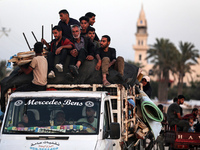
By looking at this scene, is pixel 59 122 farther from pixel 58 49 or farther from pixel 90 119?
pixel 58 49

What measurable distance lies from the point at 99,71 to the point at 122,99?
2.45ft

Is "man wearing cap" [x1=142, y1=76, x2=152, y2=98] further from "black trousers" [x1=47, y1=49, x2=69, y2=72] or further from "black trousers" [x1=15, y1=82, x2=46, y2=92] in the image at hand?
"black trousers" [x1=15, y1=82, x2=46, y2=92]

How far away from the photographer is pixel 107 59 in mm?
8516

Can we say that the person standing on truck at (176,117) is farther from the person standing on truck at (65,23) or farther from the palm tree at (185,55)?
the palm tree at (185,55)

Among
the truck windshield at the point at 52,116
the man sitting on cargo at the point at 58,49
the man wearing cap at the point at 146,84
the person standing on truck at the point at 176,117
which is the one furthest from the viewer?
the person standing on truck at the point at 176,117

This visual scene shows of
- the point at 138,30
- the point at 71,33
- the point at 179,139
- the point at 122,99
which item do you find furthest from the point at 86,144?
the point at 138,30

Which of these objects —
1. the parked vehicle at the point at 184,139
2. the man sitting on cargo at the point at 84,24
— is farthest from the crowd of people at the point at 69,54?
the parked vehicle at the point at 184,139

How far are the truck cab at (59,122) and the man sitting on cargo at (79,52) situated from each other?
114cm

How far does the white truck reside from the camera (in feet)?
20.5

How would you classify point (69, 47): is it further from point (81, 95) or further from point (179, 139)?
point (179, 139)

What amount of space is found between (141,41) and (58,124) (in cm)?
16524

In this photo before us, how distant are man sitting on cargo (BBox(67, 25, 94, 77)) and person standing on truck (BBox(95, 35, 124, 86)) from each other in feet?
0.68

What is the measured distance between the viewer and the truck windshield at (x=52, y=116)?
6.58 meters

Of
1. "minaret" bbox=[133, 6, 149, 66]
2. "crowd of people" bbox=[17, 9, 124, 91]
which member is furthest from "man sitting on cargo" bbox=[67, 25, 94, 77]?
"minaret" bbox=[133, 6, 149, 66]
